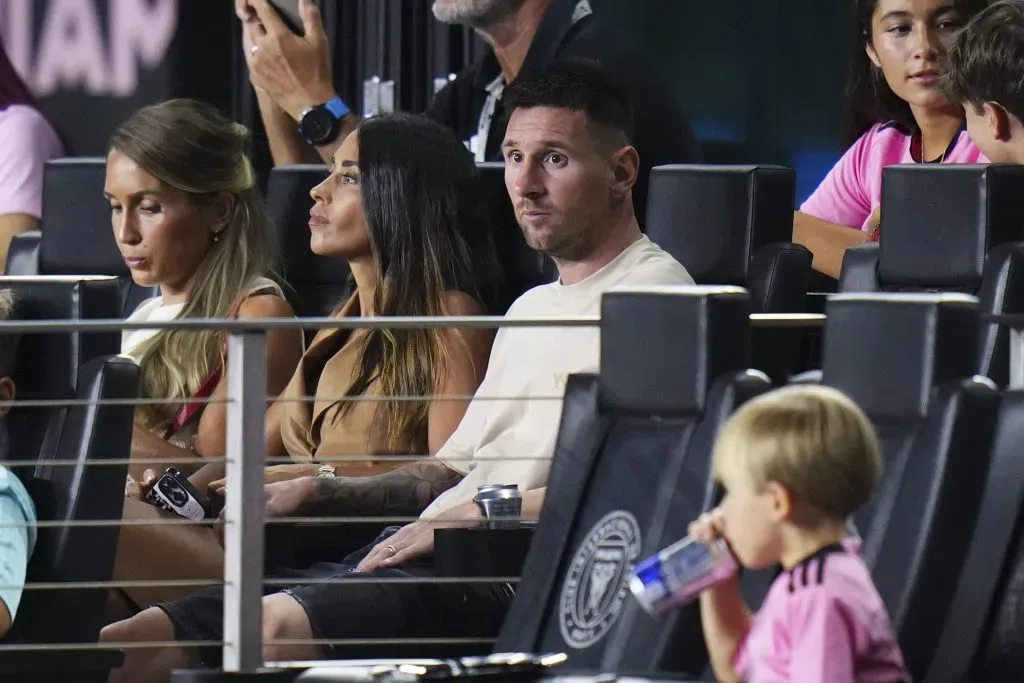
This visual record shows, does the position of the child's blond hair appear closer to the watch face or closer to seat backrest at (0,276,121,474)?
seat backrest at (0,276,121,474)

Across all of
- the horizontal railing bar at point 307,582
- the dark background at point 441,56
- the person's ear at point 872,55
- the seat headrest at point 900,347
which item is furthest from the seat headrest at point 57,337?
the dark background at point 441,56

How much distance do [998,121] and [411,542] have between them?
115 centimetres

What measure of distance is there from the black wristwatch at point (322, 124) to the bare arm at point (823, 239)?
1.30 meters

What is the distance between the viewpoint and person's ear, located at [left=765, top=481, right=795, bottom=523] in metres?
2.02

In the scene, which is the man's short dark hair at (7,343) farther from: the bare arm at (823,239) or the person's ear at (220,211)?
the bare arm at (823,239)

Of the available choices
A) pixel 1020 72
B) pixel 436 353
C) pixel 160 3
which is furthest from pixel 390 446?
pixel 160 3

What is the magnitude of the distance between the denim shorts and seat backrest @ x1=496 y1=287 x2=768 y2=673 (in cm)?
74

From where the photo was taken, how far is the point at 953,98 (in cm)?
346

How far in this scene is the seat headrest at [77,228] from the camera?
448cm

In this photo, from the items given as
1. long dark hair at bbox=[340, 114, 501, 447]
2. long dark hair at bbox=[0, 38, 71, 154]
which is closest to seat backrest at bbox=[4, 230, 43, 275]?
long dark hair at bbox=[0, 38, 71, 154]

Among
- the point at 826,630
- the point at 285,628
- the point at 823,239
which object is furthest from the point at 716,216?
the point at 826,630

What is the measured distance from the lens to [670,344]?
7.93 feet

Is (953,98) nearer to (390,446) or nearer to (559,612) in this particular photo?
(390,446)

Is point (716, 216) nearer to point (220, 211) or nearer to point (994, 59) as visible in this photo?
point (994, 59)
